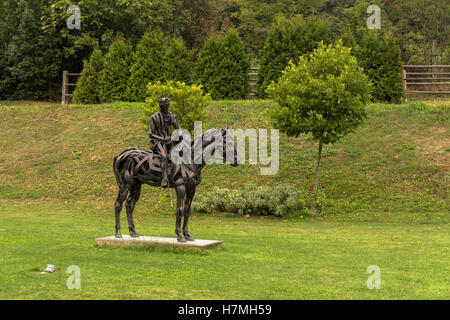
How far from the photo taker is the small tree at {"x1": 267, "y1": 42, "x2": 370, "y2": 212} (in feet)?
68.4

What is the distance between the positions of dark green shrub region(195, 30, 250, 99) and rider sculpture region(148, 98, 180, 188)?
18.6 meters

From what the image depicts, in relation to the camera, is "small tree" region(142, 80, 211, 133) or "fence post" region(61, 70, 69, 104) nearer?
"small tree" region(142, 80, 211, 133)

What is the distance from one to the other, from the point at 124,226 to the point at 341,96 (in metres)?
8.91

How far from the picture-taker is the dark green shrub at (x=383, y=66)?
1174 inches

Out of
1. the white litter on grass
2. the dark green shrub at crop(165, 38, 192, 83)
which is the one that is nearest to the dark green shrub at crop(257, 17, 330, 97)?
the dark green shrub at crop(165, 38, 192, 83)

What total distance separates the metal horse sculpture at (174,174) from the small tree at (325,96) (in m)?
8.36

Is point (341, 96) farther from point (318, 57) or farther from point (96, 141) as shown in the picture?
point (96, 141)

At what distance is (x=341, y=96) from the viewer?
20672mm

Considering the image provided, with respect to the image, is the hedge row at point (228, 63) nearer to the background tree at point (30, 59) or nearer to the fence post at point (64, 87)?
the fence post at point (64, 87)

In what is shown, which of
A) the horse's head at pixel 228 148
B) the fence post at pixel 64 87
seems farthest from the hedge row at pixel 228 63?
the horse's head at pixel 228 148

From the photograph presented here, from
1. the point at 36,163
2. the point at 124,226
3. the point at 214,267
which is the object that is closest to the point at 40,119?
the point at 36,163

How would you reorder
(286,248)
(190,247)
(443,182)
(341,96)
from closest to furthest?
1. (190,247)
2. (286,248)
3. (341,96)
4. (443,182)

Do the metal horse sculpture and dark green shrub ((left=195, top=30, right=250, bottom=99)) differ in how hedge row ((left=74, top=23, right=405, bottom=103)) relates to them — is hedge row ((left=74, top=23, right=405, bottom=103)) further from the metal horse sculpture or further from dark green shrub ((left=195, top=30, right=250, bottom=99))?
the metal horse sculpture

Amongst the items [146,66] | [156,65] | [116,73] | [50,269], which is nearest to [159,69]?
[156,65]
